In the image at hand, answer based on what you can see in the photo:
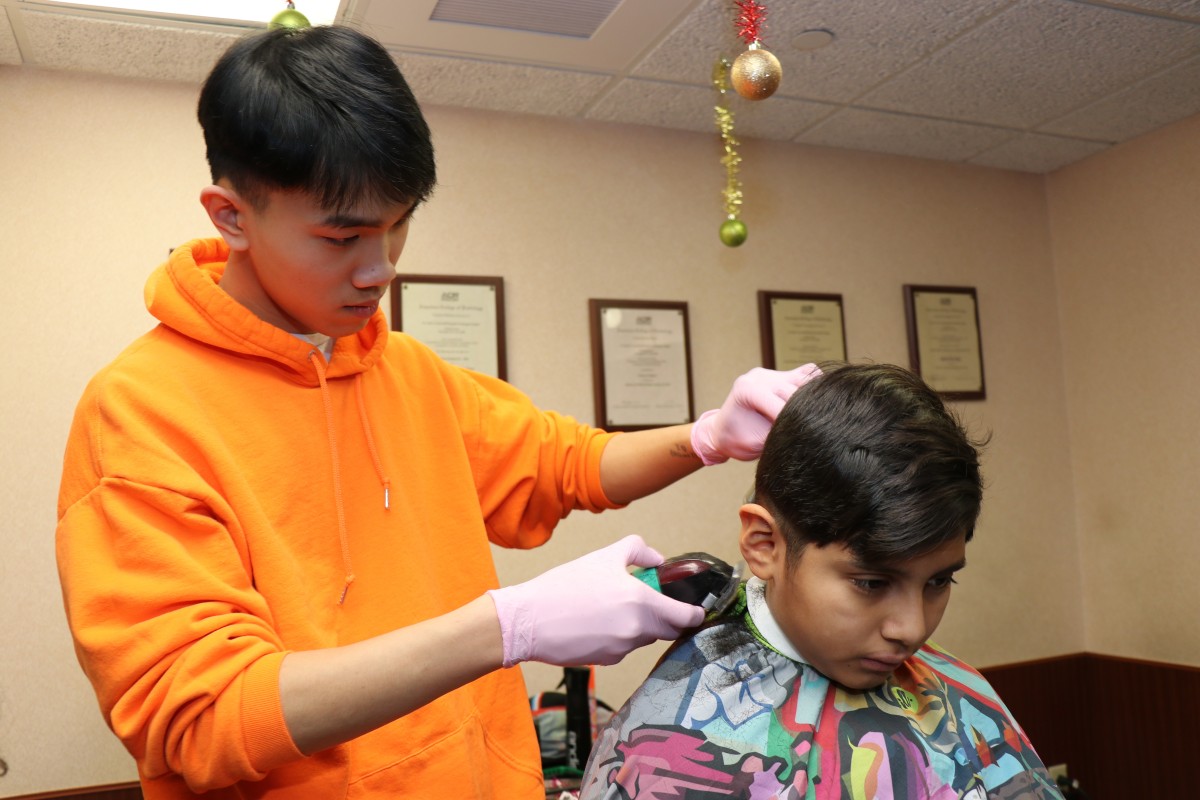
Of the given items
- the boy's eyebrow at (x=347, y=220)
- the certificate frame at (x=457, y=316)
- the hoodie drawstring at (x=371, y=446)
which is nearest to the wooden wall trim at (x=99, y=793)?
the certificate frame at (x=457, y=316)

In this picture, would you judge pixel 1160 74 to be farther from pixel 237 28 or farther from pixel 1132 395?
pixel 237 28

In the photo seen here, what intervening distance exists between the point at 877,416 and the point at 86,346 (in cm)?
238

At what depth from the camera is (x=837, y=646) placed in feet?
4.28

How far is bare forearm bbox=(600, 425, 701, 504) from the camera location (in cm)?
168

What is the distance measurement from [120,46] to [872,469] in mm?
2416

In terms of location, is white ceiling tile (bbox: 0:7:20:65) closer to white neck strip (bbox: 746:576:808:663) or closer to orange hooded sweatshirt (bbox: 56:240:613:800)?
orange hooded sweatshirt (bbox: 56:240:613:800)

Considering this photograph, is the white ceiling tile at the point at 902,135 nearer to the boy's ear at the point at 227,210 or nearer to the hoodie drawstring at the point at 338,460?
the hoodie drawstring at the point at 338,460

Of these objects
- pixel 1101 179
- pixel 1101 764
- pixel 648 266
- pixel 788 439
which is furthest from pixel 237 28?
pixel 1101 764

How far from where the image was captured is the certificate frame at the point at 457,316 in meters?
3.07

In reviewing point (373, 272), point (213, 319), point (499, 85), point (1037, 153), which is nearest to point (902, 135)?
point (1037, 153)

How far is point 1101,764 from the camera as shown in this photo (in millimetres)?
3867

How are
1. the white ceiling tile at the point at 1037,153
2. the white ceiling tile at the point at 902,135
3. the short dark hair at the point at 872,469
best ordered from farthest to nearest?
1. the white ceiling tile at the point at 1037,153
2. the white ceiling tile at the point at 902,135
3. the short dark hair at the point at 872,469

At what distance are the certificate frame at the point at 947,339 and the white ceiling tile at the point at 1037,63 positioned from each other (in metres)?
0.74

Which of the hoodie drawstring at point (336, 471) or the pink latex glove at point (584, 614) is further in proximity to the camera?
the hoodie drawstring at point (336, 471)
